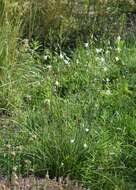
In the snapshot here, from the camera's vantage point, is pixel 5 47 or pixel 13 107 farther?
pixel 5 47

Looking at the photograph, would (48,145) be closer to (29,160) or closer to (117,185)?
(29,160)

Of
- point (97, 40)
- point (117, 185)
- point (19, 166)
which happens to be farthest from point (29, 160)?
point (97, 40)

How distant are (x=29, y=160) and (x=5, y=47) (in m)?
1.71

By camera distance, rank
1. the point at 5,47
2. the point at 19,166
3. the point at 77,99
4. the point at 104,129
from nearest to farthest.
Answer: the point at 19,166 → the point at 104,129 → the point at 77,99 → the point at 5,47

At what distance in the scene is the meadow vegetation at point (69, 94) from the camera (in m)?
3.78

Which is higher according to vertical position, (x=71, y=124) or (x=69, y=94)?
(x=71, y=124)

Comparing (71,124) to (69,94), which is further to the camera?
(69,94)

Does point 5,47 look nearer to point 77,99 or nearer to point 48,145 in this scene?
point 77,99

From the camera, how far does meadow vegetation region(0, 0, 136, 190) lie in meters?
3.78

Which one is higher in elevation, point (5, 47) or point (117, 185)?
point (5, 47)

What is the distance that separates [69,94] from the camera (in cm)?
483

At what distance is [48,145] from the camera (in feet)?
12.4

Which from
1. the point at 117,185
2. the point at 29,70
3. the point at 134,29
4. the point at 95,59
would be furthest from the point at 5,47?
the point at 134,29

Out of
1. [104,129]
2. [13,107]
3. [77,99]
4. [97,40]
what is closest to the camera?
[104,129]
